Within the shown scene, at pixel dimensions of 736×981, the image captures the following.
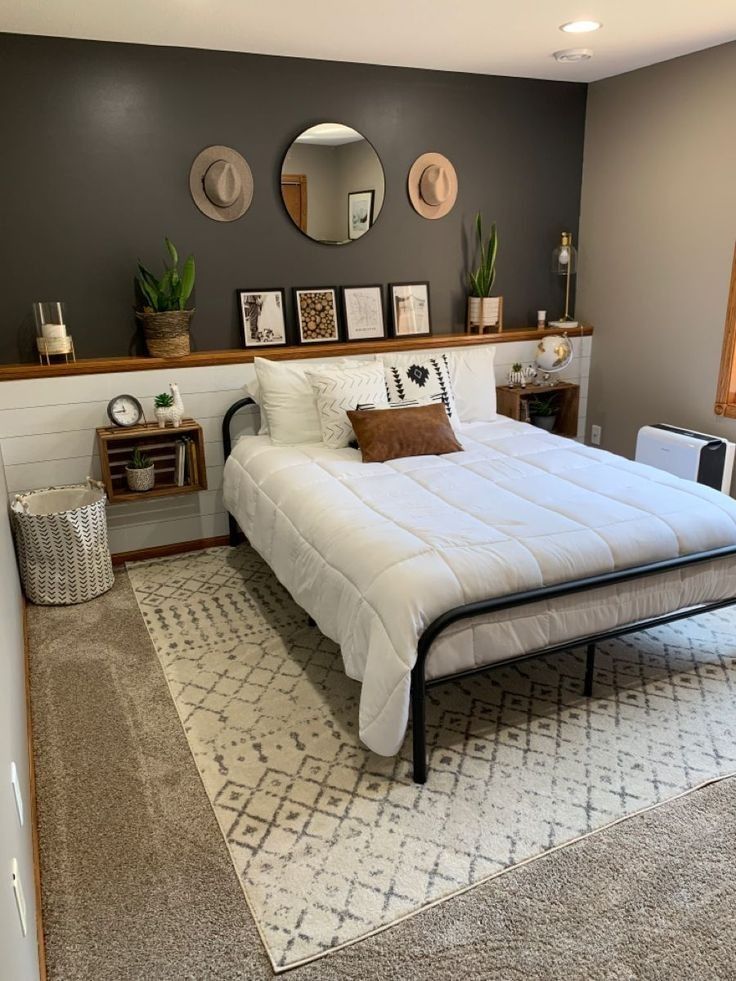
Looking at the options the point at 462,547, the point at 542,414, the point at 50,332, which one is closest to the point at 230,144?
the point at 50,332

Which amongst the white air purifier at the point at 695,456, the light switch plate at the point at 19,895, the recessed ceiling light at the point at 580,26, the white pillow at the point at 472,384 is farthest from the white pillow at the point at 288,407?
the light switch plate at the point at 19,895

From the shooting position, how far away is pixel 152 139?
12.2 feet

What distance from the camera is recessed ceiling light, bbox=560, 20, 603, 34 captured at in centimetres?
337

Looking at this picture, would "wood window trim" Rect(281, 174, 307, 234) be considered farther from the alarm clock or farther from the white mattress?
the white mattress

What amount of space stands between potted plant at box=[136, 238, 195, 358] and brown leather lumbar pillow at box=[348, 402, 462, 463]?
3.22 ft

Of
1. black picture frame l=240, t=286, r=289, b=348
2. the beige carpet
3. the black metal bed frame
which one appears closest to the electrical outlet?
the beige carpet

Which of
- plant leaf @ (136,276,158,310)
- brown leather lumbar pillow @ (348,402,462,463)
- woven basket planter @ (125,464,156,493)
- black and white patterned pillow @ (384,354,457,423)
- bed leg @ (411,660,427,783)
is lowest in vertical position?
bed leg @ (411,660,427,783)

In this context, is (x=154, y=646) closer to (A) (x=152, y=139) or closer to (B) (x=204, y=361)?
(B) (x=204, y=361)

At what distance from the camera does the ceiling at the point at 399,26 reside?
308cm

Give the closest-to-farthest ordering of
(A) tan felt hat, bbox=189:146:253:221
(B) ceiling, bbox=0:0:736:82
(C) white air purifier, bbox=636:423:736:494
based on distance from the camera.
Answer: (B) ceiling, bbox=0:0:736:82
(A) tan felt hat, bbox=189:146:253:221
(C) white air purifier, bbox=636:423:736:494

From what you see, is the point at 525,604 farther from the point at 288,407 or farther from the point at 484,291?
the point at 484,291

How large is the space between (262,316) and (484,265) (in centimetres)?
143

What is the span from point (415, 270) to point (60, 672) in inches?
116

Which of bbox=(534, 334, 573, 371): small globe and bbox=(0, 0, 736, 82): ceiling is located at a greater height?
bbox=(0, 0, 736, 82): ceiling
